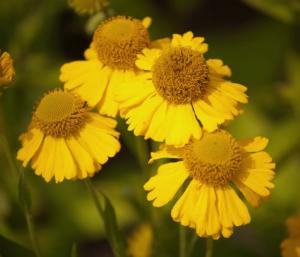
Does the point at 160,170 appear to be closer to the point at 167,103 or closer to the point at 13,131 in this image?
the point at 167,103

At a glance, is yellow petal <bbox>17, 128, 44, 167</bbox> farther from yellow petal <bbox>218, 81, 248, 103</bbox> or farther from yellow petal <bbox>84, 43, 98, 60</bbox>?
yellow petal <bbox>218, 81, 248, 103</bbox>

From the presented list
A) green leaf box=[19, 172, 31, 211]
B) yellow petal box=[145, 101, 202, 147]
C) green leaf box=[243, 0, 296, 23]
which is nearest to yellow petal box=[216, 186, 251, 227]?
yellow petal box=[145, 101, 202, 147]

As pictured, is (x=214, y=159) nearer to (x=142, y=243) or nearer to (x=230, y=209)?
(x=230, y=209)

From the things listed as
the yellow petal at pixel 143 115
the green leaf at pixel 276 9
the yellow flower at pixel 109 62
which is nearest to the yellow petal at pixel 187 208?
the yellow petal at pixel 143 115

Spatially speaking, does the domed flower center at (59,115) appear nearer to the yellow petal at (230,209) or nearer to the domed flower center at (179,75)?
the domed flower center at (179,75)

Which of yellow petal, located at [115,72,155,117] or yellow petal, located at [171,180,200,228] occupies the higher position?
yellow petal, located at [115,72,155,117]

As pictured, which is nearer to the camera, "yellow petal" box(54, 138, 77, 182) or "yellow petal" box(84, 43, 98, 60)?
"yellow petal" box(54, 138, 77, 182)
